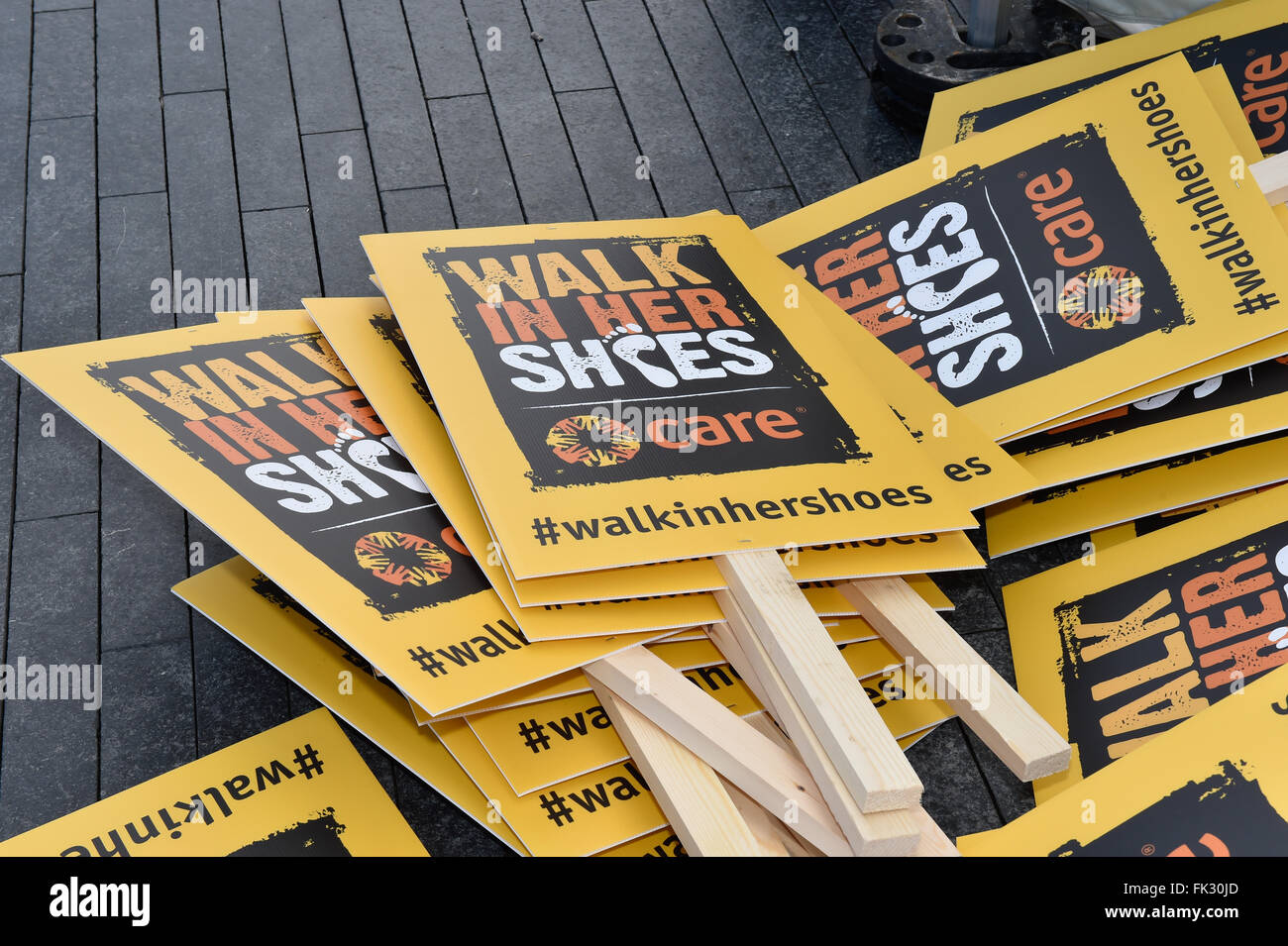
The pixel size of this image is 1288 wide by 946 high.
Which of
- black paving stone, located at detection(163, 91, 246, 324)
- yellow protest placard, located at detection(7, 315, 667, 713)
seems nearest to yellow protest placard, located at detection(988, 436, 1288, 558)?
yellow protest placard, located at detection(7, 315, 667, 713)

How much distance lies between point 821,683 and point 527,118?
1.25 m

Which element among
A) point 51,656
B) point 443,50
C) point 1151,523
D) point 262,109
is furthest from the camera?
point 443,50

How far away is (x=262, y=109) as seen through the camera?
2023 mm

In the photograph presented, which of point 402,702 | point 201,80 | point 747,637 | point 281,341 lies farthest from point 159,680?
point 201,80

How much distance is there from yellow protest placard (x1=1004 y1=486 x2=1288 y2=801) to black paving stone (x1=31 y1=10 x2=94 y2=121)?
164cm

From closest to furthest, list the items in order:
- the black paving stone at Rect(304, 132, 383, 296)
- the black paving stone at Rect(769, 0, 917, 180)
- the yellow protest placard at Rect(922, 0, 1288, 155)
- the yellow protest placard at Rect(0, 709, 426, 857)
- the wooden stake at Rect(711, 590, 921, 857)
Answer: the wooden stake at Rect(711, 590, 921, 857) < the yellow protest placard at Rect(0, 709, 426, 857) < the yellow protest placard at Rect(922, 0, 1288, 155) < the black paving stone at Rect(304, 132, 383, 296) < the black paving stone at Rect(769, 0, 917, 180)

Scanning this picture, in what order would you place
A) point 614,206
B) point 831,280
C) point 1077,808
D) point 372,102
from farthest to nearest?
point 372,102 → point 614,206 → point 831,280 → point 1077,808

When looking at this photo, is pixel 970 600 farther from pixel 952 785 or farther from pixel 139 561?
pixel 139 561

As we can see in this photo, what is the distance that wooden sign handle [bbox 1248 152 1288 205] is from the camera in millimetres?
1470

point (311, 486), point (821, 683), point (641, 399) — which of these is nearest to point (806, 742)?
point (821, 683)

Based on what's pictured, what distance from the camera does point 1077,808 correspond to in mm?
1104

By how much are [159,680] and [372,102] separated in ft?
3.62

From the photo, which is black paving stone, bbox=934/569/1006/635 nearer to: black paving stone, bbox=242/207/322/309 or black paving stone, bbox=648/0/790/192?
black paving stone, bbox=648/0/790/192
